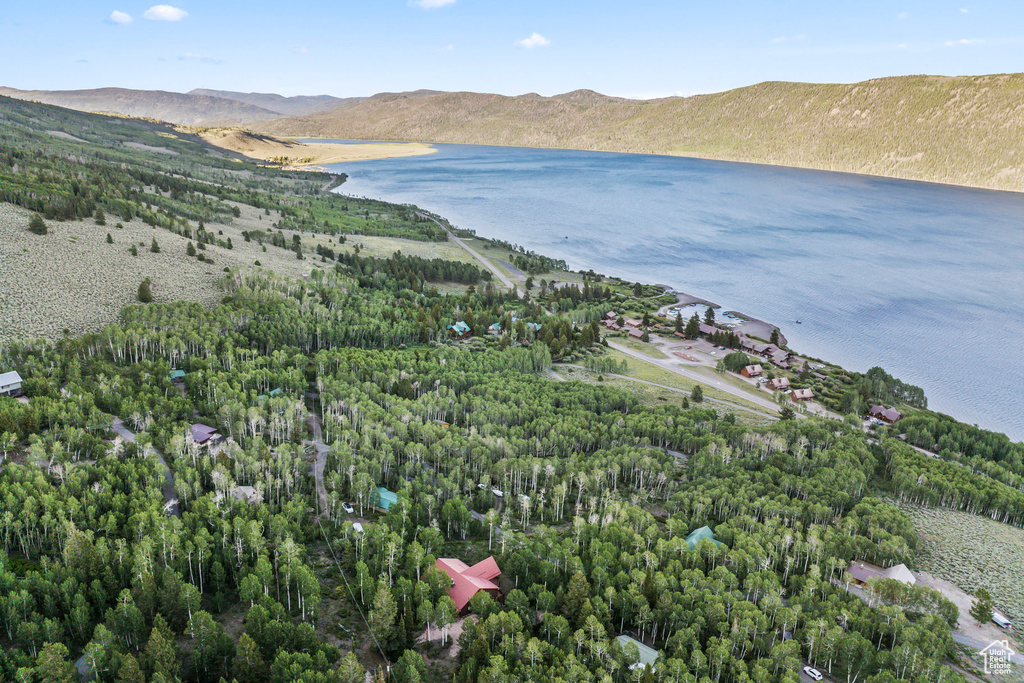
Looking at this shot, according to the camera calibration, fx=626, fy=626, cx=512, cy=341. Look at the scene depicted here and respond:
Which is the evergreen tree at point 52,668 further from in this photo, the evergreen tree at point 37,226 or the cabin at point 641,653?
the evergreen tree at point 37,226

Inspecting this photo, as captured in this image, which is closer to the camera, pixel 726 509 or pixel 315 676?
pixel 315 676

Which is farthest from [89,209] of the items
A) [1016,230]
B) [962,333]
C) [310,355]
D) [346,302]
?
[1016,230]

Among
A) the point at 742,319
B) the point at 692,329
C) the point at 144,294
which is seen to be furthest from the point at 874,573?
the point at 144,294

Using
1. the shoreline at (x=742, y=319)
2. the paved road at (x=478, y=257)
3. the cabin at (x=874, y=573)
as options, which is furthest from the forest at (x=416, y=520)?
the paved road at (x=478, y=257)

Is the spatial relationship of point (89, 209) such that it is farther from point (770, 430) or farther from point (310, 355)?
point (770, 430)

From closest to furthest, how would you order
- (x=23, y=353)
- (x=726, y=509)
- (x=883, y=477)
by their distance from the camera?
(x=726, y=509)
(x=883, y=477)
(x=23, y=353)

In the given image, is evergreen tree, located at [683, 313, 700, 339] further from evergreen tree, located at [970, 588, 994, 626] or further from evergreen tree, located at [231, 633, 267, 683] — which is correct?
evergreen tree, located at [231, 633, 267, 683]

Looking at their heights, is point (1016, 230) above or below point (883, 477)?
above

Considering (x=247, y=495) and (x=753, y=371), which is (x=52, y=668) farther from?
(x=753, y=371)
